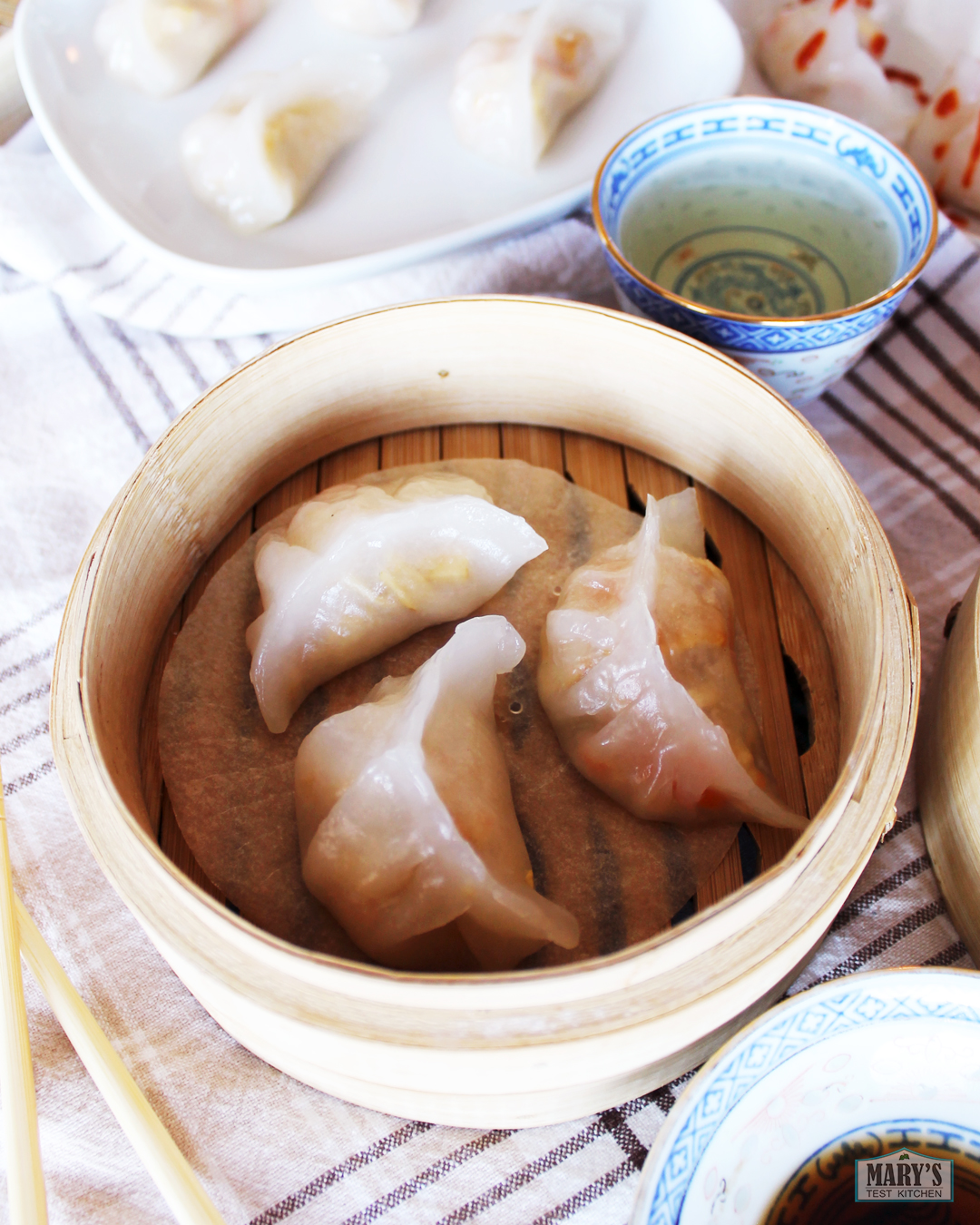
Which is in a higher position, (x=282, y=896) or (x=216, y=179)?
(x=216, y=179)

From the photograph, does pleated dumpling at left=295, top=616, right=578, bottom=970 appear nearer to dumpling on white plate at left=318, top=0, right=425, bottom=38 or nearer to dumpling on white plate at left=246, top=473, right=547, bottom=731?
Answer: dumpling on white plate at left=246, top=473, right=547, bottom=731

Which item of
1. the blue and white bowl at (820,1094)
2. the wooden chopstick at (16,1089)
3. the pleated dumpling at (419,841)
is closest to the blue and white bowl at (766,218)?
the pleated dumpling at (419,841)

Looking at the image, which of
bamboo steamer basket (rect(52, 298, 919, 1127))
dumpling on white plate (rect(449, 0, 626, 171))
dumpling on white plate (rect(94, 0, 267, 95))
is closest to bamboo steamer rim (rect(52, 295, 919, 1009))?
bamboo steamer basket (rect(52, 298, 919, 1127))

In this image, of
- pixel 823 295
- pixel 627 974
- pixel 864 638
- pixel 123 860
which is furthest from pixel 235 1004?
pixel 823 295

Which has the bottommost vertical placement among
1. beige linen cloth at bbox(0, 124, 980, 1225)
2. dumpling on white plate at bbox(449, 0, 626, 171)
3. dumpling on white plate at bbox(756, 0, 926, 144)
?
beige linen cloth at bbox(0, 124, 980, 1225)

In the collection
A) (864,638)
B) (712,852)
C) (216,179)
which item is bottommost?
(216,179)

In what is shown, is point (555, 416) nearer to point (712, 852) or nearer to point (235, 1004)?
point (712, 852)
